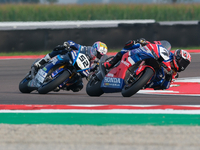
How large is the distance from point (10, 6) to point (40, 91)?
21572 millimetres

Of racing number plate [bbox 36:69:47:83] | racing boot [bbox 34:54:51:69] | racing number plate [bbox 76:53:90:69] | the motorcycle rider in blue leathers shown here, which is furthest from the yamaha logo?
racing boot [bbox 34:54:51:69]

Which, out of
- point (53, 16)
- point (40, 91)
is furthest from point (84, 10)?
point (40, 91)

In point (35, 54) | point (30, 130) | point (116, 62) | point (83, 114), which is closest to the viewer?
point (30, 130)

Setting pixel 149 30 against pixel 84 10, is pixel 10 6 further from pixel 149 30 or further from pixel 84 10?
pixel 149 30

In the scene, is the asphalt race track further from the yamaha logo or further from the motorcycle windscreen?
the yamaha logo

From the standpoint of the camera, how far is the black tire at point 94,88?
26.0ft

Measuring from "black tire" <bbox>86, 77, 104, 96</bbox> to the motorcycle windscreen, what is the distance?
22 centimetres

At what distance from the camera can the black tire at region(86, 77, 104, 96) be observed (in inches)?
311

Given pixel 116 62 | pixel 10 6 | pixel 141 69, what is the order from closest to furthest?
1. pixel 141 69
2. pixel 116 62
3. pixel 10 6

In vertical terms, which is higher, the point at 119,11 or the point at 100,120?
the point at 100,120

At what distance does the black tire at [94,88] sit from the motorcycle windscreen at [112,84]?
0.73 feet

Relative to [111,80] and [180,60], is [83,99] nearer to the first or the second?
[111,80]

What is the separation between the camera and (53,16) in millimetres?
28547

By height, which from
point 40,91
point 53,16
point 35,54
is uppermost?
point 40,91
